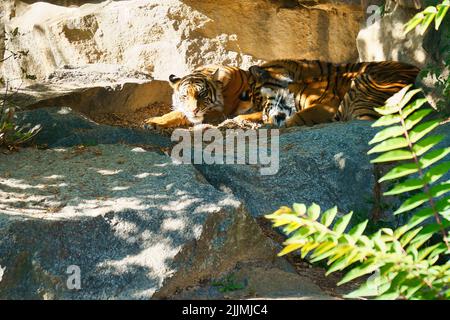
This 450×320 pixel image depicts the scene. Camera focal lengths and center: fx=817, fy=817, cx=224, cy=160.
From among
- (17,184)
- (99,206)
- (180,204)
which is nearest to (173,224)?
(180,204)

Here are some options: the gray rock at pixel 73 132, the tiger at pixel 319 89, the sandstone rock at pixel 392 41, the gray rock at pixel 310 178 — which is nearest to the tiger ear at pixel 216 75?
the tiger at pixel 319 89

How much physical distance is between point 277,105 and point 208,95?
0.92 meters

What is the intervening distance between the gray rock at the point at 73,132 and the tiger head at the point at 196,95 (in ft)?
6.03

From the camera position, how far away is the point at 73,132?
311 inches

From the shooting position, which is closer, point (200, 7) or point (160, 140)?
point (160, 140)

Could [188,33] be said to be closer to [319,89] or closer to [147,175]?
[319,89]

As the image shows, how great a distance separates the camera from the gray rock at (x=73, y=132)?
303 inches

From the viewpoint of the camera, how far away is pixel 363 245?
96.4 inches

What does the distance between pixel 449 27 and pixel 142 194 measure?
3702mm

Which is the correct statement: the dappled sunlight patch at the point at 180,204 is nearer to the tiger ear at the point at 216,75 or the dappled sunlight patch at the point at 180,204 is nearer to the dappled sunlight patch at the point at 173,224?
the dappled sunlight patch at the point at 173,224
